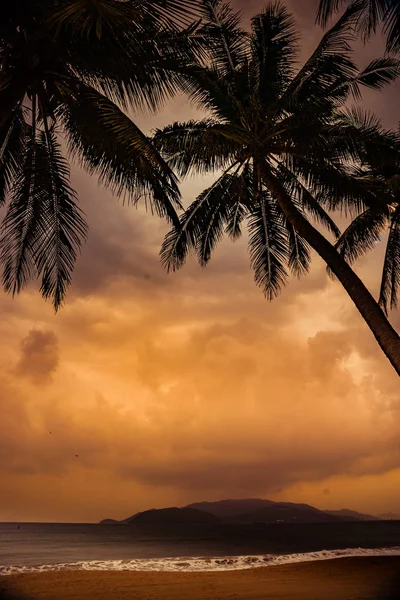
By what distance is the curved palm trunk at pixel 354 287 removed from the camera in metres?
8.50

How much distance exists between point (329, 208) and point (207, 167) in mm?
3081

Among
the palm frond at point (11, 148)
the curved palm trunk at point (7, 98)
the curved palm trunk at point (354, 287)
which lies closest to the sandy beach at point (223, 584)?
the curved palm trunk at point (354, 287)

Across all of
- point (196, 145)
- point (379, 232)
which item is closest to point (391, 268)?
point (379, 232)

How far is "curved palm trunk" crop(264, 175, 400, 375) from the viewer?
27.9ft

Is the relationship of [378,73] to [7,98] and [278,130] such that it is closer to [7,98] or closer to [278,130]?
→ [278,130]

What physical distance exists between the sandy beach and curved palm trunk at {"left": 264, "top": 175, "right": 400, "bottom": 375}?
5.91m

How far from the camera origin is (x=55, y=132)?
9.70 metres

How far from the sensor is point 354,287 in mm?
9453

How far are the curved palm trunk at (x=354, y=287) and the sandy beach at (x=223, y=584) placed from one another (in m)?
5.91

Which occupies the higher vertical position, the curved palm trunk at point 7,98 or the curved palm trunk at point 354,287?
the curved palm trunk at point 7,98

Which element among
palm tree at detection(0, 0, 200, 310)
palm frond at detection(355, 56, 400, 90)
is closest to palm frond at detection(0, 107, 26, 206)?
palm tree at detection(0, 0, 200, 310)

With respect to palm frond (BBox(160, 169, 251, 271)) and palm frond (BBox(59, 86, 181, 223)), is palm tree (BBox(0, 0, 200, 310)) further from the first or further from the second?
palm frond (BBox(160, 169, 251, 271))

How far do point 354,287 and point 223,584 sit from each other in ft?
28.9

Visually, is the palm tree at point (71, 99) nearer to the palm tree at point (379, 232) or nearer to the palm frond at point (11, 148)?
the palm frond at point (11, 148)
